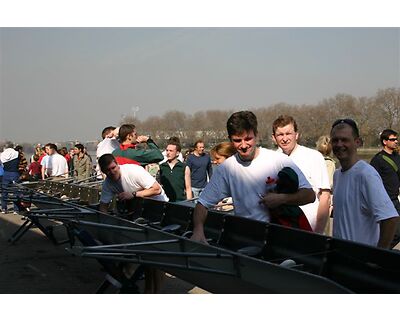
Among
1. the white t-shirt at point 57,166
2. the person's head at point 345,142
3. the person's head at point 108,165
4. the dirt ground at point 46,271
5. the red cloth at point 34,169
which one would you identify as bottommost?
the dirt ground at point 46,271

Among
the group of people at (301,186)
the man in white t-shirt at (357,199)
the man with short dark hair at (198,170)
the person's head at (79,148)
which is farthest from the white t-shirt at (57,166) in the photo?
the man in white t-shirt at (357,199)

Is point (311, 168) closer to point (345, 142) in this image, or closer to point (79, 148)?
point (345, 142)

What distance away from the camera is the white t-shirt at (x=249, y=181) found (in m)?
3.57

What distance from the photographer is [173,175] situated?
798cm

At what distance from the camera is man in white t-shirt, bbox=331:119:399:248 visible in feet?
10.3

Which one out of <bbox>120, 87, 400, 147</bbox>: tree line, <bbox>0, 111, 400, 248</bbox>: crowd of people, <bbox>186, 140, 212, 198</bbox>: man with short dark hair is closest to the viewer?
<bbox>0, 111, 400, 248</bbox>: crowd of people

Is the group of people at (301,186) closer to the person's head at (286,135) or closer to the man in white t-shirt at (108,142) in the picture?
the person's head at (286,135)

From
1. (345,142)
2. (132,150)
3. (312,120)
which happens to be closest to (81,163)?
(132,150)

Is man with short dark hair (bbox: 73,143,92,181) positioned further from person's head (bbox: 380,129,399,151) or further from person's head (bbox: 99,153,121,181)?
person's head (bbox: 380,129,399,151)

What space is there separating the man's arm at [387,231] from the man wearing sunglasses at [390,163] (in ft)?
9.44

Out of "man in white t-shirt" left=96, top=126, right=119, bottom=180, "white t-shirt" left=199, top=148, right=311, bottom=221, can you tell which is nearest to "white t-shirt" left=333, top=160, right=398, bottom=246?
"white t-shirt" left=199, top=148, right=311, bottom=221

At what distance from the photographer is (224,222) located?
4.70 meters

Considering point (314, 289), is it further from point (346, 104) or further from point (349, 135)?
point (346, 104)

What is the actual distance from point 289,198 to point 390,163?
3.03 metres
